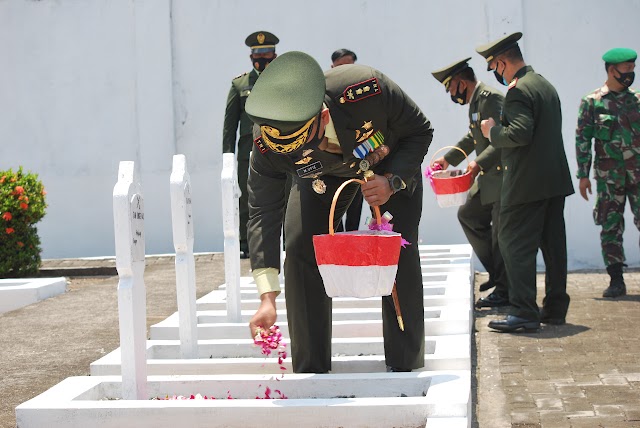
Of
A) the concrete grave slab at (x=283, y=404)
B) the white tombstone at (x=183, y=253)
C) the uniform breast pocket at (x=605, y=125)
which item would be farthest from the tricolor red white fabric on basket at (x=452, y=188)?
the concrete grave slab at (x=283, y=404)

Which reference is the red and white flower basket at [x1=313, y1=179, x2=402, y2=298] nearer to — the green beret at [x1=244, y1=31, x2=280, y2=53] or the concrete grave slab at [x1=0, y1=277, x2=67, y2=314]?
→ the concrete grave slab at [x1=0, y1=277, x2=67, y2=314]

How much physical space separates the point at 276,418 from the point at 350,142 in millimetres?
1157

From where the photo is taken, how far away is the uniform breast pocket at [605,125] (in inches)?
317

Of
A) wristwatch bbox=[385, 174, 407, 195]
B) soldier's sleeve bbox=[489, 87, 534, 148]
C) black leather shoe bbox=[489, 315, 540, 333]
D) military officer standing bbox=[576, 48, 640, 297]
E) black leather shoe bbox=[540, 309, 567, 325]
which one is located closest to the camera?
wristwatch bbox=[385, 174, 407, 195]

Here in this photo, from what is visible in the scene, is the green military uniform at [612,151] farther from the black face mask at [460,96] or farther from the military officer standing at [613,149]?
the black face mask at [460,96]

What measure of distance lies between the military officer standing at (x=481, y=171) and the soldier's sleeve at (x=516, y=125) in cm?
71

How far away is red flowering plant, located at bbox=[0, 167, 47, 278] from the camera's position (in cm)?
987

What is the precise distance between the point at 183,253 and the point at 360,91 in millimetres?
1481

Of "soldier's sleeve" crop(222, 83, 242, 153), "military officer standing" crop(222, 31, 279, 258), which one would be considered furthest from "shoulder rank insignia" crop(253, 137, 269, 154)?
"soldier's sleeve" crop(222, 83, 242, 153)

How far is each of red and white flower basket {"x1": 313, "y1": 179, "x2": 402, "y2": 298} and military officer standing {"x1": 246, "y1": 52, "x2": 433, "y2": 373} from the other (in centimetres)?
32

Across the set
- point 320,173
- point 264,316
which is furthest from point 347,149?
point 264,316

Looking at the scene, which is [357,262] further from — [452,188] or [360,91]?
[452,188]

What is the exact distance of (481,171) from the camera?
763 centimetres

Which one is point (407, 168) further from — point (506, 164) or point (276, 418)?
point (506, 164)
